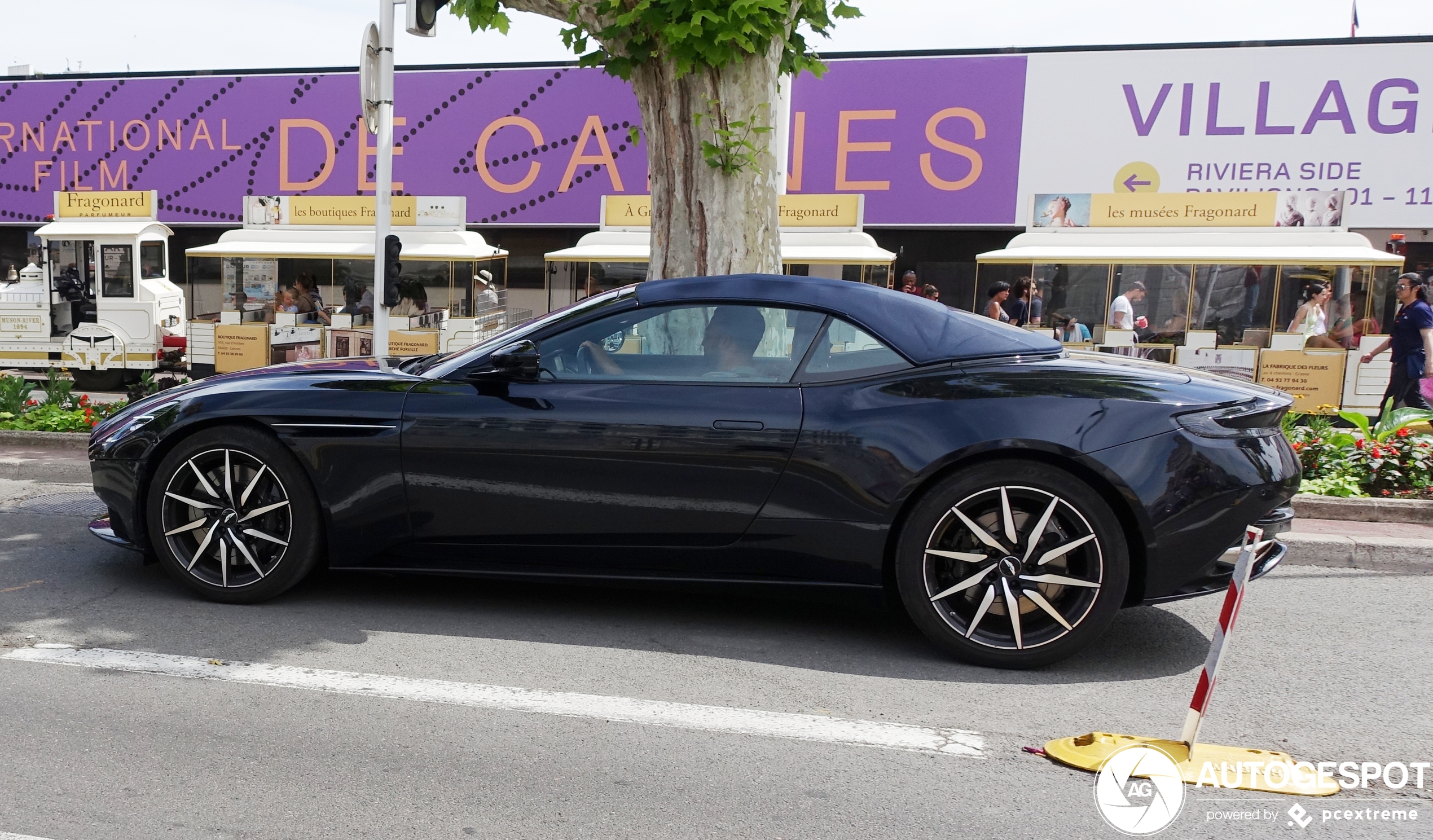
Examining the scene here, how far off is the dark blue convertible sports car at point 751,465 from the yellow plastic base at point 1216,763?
2.07 ft

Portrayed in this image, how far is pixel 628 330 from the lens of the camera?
14.4 feet

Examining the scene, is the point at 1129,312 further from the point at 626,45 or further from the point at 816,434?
the point at 816,434

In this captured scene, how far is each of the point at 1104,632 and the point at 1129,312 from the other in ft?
32.5

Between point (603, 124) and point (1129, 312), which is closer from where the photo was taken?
point (1129, 312)

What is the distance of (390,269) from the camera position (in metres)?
9.61

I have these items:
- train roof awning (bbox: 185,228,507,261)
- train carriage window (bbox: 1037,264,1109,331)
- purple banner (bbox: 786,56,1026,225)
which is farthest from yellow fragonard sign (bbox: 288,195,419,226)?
train carriage window (bbox: 1037,264,1109,331)

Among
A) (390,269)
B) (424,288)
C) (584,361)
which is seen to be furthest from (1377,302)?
(584,361)

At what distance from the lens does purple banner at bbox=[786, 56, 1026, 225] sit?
60.0 ft

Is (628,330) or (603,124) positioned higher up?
(603,124)

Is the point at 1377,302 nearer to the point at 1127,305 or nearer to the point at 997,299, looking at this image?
the point at 1127,305

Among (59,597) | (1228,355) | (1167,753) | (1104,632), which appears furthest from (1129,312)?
(59,597)

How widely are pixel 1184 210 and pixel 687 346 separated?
37.1 feet

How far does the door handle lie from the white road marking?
1026mm

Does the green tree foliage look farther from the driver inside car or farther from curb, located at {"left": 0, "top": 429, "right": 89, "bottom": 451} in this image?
curb, located at {"left": 0, "top": 429, "right": 89, "bottom": 451}
